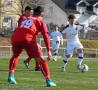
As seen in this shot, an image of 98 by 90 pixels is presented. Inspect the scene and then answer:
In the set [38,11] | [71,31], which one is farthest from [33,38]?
[71,31]

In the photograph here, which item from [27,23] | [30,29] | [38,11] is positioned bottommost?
[30,29]

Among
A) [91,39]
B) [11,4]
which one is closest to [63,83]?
[91,39]

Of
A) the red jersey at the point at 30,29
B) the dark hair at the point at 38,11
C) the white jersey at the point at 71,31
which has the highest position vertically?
the dark hair at the point at 38,11

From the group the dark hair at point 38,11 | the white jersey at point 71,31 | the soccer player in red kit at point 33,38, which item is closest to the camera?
the soccer player in red kit at point 33,38

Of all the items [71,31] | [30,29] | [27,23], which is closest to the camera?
[30,29]

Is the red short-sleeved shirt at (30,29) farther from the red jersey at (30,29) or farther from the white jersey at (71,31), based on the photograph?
the white jersey at (71,31)

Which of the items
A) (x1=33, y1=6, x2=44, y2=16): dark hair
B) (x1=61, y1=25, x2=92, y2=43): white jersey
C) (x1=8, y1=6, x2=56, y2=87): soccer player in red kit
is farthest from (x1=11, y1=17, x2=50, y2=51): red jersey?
(x1=61, y1=25, x2=92, y2=43): white jersey

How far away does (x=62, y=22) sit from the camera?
2977 inches

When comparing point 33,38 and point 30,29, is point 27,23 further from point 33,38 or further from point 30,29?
point 33,38

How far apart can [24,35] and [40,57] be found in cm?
67

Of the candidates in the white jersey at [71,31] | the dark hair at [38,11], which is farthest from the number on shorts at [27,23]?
the white jersey at [71,31]

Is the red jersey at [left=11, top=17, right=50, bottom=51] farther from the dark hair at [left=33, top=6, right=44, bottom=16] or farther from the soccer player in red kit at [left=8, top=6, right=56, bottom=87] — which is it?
the dark hair at [left=33, top=6, right=44, bottom=16]

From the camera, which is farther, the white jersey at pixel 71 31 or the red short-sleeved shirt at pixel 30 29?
the white jersey at pixel 71 31

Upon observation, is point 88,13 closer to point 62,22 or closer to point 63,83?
point 62,22
